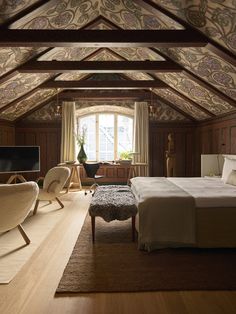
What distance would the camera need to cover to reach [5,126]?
7973 mm

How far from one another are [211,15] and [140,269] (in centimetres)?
311

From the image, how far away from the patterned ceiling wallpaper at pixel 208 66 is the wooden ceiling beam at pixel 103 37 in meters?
0.64

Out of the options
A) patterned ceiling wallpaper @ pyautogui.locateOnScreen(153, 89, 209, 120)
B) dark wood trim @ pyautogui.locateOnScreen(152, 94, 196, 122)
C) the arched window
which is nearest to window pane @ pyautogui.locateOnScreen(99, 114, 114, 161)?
the arched window

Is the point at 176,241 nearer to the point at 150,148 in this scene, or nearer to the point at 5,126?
the point at 150,148

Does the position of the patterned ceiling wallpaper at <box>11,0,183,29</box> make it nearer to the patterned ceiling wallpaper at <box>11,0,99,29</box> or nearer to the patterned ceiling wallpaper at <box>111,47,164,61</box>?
the patterned ceiling wallpaper at <box>11,0,99,29</box>

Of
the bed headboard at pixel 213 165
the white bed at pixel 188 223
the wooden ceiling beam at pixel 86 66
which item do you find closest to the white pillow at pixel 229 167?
the bed headboard at pixel 213 165

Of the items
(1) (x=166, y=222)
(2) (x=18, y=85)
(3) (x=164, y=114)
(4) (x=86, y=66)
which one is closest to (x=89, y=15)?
(4) (x=86, y=66)

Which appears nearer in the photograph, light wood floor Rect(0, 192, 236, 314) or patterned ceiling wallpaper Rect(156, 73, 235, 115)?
light wood floor Rect(0, 192, 236, 314)

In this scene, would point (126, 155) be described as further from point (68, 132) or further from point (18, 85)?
point (18, 85)

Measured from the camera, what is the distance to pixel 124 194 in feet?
13.7

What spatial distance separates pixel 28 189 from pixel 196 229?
79.1 inches

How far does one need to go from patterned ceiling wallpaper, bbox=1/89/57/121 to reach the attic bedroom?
2.6 inches

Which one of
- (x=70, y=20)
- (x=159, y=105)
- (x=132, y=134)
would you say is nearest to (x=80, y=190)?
(x=132, y=134)

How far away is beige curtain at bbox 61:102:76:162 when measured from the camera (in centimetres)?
845
